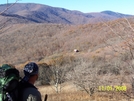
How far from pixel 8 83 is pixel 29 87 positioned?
200 mm

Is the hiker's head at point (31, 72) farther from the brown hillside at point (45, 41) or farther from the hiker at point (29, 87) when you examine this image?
the brown hillside at point (45, 41)

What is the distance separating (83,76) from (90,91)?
280 cm

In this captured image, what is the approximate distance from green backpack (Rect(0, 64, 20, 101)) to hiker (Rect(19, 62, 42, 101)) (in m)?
0.07

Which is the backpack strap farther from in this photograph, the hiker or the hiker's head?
the hiker's head

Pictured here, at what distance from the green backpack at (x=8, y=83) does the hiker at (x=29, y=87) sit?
7 cm

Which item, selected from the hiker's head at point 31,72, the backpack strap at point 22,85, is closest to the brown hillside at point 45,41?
the hiker's head at point 31,72

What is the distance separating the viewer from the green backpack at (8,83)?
249 centimetres

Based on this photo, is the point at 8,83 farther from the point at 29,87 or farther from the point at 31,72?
the point at 31,72

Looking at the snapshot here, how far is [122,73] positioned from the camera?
4848mm

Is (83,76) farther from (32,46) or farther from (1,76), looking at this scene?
(32,46)

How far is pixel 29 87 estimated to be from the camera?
2600 mm

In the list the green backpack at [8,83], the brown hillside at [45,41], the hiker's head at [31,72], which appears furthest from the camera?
the brown hillside at [45,41]

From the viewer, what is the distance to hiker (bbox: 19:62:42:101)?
8.28 feet

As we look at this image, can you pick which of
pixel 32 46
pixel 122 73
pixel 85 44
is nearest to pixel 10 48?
pixel 32 46
